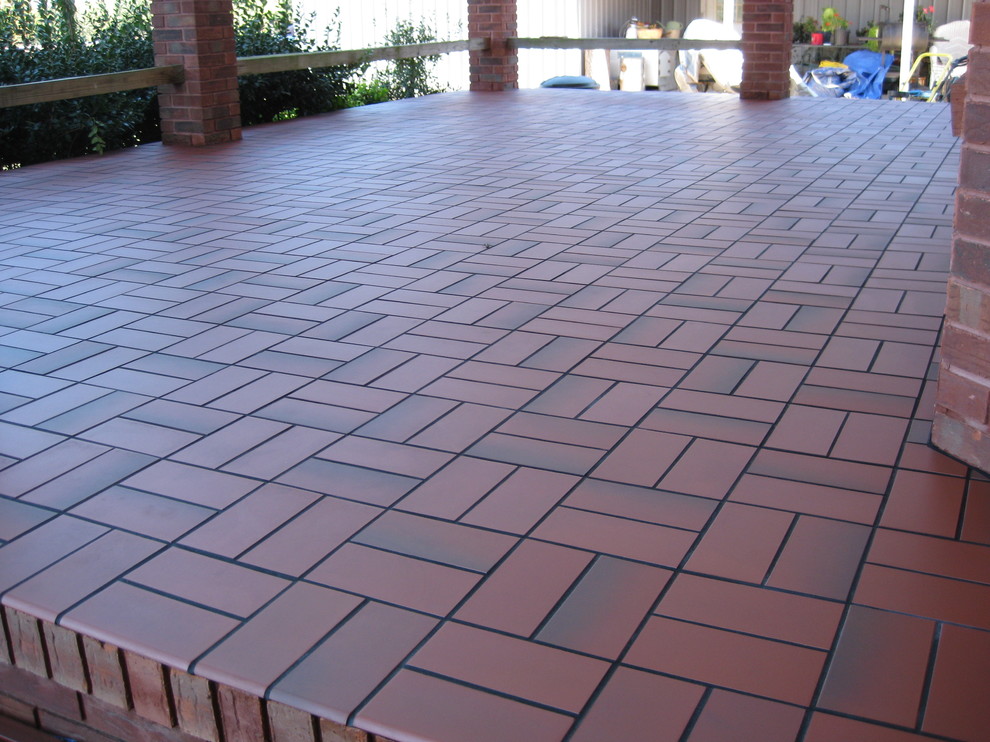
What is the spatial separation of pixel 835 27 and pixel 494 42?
8666mm

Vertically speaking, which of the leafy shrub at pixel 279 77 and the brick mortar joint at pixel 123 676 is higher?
the leafy shrub at pixel 279 77

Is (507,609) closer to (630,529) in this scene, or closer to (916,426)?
(630,529)

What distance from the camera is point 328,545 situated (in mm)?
2102

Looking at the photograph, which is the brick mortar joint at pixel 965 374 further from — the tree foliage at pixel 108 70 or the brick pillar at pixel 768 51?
the brick pillar at pixel 768 51

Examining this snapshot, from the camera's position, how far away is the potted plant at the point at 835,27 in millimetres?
17188

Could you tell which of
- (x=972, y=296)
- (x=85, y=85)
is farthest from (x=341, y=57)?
(x=972, y=296)

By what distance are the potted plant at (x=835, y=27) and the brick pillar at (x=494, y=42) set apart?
8.26 meters

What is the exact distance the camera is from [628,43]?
1045 centimetres

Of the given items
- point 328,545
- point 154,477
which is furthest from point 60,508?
point 328,545

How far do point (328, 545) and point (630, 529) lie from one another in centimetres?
60

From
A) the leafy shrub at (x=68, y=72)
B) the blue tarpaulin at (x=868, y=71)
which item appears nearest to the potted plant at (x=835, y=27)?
the blue tarpaulin at (x=868, y=71)

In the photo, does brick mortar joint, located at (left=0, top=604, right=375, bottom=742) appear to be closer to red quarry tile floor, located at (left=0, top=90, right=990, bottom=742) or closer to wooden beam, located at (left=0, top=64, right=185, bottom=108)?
red quarry tile floor, located at (left=0, top=90, right=990, bottom=742)

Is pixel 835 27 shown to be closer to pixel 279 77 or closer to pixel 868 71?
pixel 868 71

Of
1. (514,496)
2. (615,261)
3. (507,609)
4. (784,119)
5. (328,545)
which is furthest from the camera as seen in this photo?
(784,119)
